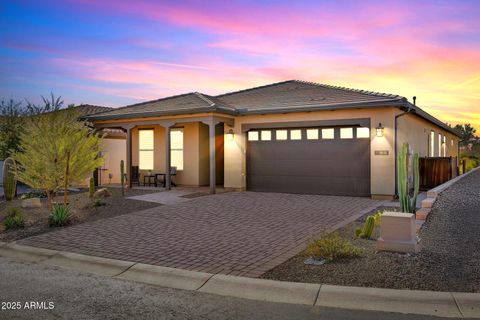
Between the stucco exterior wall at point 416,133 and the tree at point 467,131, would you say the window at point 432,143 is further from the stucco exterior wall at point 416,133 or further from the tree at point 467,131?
the tree at point 467,131

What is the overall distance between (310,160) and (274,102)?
3.08m

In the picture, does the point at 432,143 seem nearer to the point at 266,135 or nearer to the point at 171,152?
the point at 266,135

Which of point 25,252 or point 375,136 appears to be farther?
point 375,136

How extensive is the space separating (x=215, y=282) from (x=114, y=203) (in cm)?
851

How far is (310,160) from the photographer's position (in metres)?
16.6

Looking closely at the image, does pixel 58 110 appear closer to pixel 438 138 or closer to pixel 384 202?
pixel 384 202

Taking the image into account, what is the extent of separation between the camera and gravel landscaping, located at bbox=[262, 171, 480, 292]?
562 cm

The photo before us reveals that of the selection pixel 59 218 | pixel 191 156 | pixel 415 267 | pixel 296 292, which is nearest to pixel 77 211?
pixel 59 218

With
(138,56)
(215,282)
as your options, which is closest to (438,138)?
(138,56)

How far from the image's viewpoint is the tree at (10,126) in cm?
2072

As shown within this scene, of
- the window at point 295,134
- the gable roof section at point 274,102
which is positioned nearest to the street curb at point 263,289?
the gable roof section at point 274,102

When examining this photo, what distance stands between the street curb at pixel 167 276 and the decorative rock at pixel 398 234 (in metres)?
2.87

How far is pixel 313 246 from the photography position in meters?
7.11

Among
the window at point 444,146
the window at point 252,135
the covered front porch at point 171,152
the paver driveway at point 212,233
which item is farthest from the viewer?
the window at point 444,146
